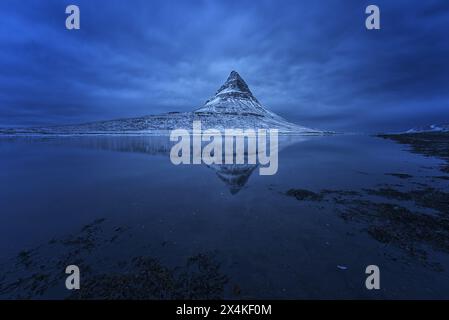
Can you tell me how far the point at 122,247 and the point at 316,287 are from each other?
7511 millimetres

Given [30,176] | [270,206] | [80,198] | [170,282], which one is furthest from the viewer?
[30,176]

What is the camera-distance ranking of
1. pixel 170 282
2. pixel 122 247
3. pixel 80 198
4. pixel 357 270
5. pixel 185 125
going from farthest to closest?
pixel 185 125
pixel 80 198
pixel 122 247
pixel 357 270
pixel 170 282

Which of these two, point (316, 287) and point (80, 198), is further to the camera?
point (80, 198)

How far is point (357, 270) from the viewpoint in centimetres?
765

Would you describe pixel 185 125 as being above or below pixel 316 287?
above

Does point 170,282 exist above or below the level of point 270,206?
below

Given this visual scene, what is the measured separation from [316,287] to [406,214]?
30.1ft

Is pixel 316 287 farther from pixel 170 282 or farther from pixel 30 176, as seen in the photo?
pixel 30 176

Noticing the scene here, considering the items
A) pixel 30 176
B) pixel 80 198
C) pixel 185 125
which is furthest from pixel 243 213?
pixel 185 125

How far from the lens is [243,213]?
1273 centimetres

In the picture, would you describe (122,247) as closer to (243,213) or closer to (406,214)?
(243,213)
